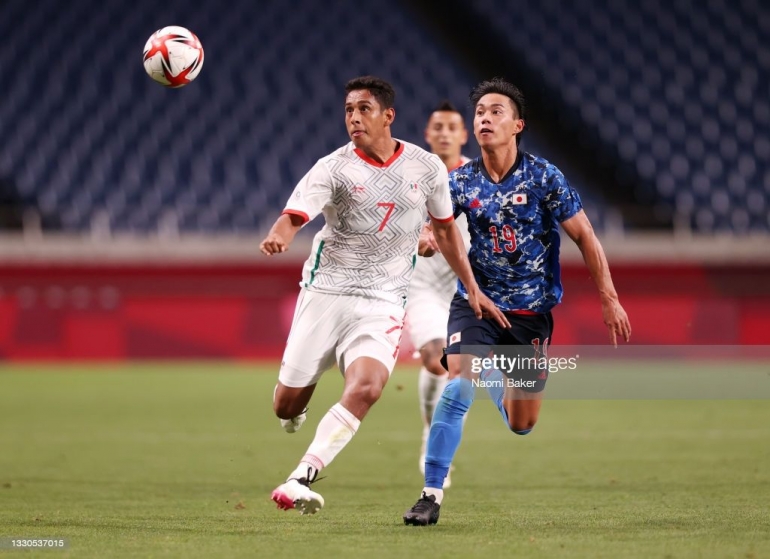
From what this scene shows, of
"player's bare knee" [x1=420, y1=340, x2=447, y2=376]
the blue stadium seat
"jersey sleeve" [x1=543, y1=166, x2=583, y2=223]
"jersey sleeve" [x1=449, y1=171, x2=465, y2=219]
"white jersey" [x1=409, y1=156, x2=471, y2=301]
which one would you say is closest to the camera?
"jersey sleeve" [x1=543, y1=166, x2=583, y2=223]

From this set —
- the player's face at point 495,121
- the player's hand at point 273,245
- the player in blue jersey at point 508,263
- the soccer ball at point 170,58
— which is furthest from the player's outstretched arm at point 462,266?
the soccer ball at point 170,58

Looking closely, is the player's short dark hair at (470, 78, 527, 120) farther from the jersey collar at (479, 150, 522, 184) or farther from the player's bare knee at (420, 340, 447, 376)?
the player's bare knee at (420, 340, 447, 376)

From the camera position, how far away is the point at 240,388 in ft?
50.1

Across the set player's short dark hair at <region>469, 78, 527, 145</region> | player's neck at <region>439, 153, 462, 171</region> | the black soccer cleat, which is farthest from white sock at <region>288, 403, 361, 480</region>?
player's neck at <region>439, 153, 462, 171</region>

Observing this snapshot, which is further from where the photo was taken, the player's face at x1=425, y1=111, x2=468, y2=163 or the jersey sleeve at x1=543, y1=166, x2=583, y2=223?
the player's face at x1=425, y1=111, x2=468, y2=163

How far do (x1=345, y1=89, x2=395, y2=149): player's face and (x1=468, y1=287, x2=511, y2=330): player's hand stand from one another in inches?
36.1

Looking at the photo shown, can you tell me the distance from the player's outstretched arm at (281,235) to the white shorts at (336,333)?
705mm

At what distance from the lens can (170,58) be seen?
691 cm

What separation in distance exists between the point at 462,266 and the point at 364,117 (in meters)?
0.89

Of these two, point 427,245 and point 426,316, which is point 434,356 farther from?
point 427,245

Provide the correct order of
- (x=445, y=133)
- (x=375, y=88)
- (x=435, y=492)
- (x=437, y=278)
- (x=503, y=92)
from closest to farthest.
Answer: (x=435, y=492) → (x=375, y=88) → (x=503, y=92) → (x=445, y=133) → (x=437, y=278)

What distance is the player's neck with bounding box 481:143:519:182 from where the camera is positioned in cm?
614

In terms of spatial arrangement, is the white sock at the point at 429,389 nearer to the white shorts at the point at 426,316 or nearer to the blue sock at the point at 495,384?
the white shorts at the point at 426,316

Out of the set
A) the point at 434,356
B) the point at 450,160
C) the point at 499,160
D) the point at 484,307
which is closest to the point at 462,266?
the point at 484,307
